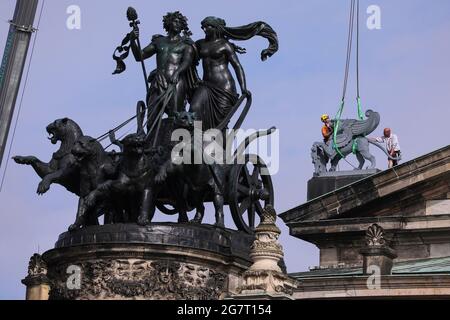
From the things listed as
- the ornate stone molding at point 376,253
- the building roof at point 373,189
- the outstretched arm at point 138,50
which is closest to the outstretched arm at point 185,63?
the outstretched arm at point 138,50

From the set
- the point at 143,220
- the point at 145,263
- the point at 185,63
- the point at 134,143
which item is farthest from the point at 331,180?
the point at 145,263

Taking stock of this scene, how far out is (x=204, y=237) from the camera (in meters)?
37.1

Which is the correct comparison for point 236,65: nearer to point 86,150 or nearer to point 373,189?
point 86,150

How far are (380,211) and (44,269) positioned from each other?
523 inches

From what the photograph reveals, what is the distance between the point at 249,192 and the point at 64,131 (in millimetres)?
4350

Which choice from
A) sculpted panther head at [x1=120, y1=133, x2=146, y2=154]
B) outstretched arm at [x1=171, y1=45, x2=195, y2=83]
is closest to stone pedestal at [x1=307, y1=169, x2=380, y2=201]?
outstretched arm at [x1=171, y1=45, x2=195, y2=83]

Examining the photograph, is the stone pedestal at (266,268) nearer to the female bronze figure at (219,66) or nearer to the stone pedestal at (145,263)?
the stone pedestal at (145,263)

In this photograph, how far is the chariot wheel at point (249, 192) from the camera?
3825 cm

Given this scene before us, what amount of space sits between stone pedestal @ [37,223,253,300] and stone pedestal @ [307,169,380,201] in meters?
14.4

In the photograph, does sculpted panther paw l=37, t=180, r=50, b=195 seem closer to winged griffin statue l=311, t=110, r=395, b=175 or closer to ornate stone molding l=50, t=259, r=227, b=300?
ornate stone molding l=50, t=259, r=227, b=300

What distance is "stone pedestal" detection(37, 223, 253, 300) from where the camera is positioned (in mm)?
36469
